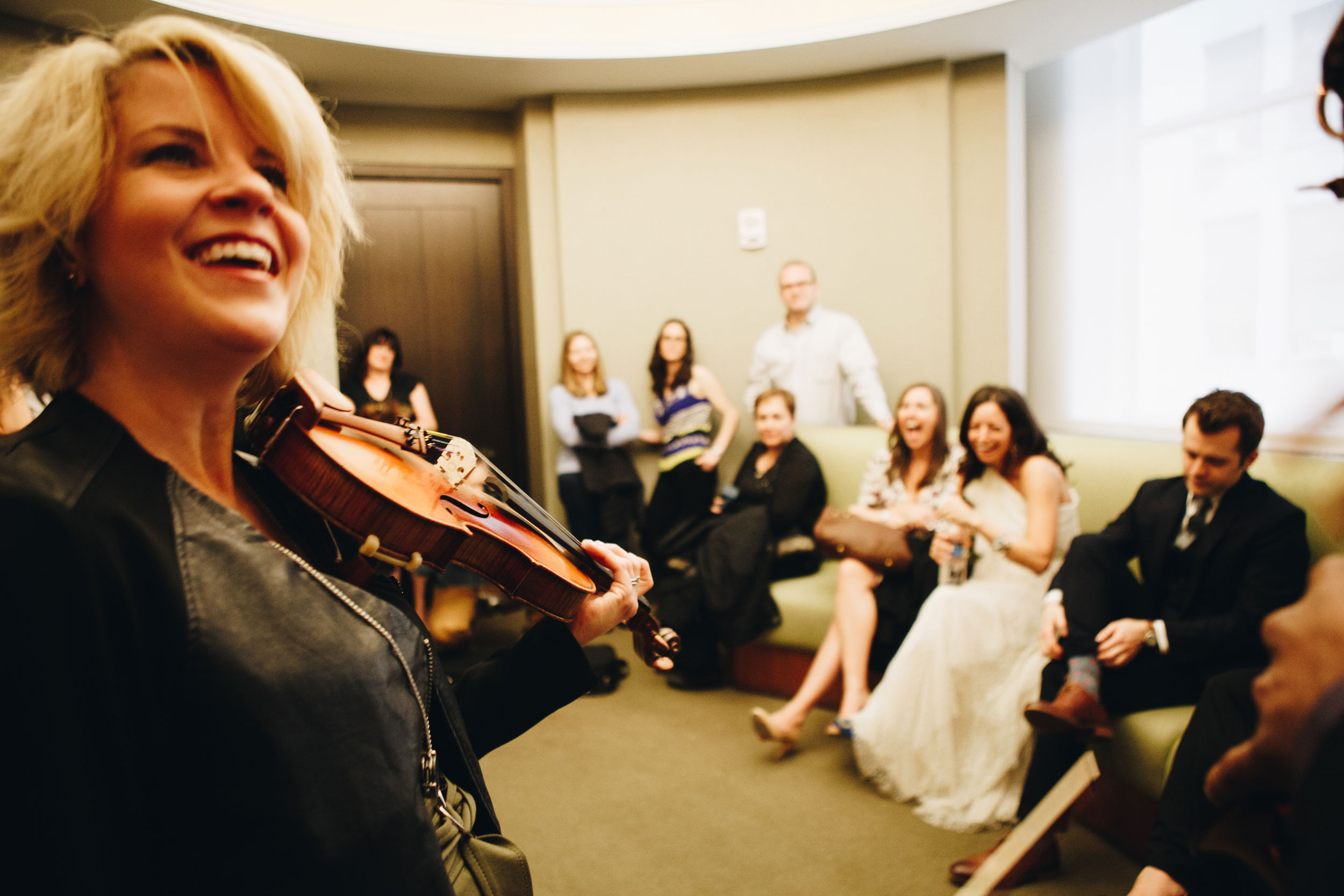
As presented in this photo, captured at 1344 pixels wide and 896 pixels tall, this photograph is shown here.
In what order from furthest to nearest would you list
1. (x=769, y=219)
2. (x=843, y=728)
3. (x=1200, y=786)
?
(x=769, y=219), (x=843, y=728), (x=1200, y=786)

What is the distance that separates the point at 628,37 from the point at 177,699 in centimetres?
474

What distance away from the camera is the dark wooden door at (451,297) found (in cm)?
535

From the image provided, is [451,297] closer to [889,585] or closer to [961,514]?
[889,585]

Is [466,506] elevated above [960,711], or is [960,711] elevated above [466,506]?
Result: [466,506]

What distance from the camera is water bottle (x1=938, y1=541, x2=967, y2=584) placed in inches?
115

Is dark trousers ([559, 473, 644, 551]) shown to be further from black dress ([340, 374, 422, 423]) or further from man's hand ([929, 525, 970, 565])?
man's hand ([929, 525, 970, 565])

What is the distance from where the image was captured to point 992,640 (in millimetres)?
2639

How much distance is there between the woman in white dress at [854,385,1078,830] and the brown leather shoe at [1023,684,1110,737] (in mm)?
306

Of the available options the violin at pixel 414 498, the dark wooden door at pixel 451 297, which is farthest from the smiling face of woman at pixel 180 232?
the dark wooden door at pixel 451 297

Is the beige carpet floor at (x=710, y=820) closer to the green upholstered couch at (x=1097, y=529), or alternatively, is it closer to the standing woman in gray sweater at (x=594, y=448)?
the green upholstered couch at (x=1097, y=529)

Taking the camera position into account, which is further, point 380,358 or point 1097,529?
point 380,358

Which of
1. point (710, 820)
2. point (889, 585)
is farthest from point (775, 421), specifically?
point (710, 820)

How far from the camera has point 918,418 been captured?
3.36 meters

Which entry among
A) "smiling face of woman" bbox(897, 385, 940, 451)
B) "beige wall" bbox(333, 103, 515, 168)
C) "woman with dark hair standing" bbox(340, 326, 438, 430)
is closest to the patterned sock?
"smiling face of woman" bbox(897, 385, 940, 451)
